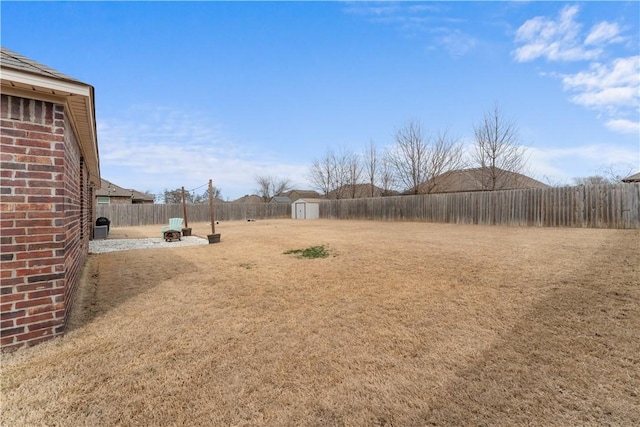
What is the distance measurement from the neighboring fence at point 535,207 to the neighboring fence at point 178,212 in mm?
16695

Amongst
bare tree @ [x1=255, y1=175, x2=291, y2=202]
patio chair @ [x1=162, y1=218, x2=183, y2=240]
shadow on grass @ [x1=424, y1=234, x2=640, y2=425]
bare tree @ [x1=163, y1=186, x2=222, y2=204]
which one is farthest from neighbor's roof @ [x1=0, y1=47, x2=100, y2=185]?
bare tree @ [x1=255, y1=175, x2=291, y2=202]

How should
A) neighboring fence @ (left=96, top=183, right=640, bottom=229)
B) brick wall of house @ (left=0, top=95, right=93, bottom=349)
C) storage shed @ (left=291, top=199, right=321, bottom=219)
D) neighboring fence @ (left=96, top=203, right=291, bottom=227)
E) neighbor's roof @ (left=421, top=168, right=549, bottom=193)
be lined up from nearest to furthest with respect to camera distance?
1. brick wall of house @ (left=0, top=95, right=93, bottom=349)
2. neighboring fence @ (left=96, top=183, right=640, bottom=229)
3. neighbor's roof @ (left=421, top=168, right=549, bottom=193)
4. neighboring fence @ (left=96, top=203, right=291, bottom=227)
5. storage shed @ (left=291, top=199, right=321, bottom=219)

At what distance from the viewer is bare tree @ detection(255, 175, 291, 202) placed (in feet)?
178

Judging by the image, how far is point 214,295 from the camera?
4.07 metres

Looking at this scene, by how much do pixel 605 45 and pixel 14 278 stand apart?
47.1ft

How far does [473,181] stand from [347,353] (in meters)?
24.1

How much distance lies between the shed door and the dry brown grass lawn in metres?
26.5

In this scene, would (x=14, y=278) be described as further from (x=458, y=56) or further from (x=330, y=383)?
(x=458, y=56)

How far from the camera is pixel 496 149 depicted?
1623 centimetres

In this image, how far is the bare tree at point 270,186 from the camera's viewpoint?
54375 millimetres

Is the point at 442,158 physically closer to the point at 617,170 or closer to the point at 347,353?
the point at 617,170

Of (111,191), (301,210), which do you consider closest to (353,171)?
(301,210)

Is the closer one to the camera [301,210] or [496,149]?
[496,149]

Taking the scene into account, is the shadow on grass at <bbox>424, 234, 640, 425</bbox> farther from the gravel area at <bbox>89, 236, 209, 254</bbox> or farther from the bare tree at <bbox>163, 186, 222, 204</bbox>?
the bare tree at <bbox>163, 186, 222, 204</bbox>
